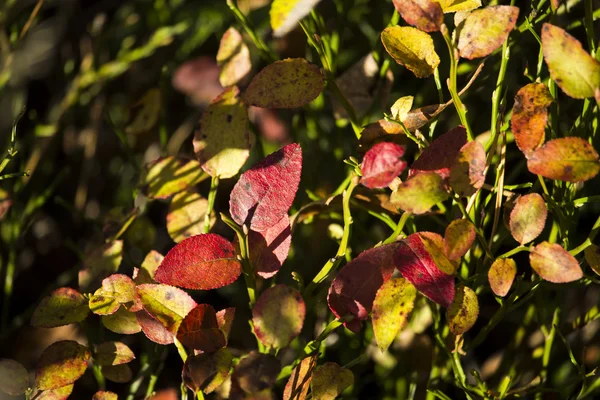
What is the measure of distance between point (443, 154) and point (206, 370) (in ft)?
0.78

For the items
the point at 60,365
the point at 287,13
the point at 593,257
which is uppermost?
the point at 287,13

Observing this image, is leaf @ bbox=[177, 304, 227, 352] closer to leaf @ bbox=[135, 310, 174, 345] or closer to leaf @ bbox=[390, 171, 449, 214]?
leaf @ bbox=[135, 310, 174, 345]

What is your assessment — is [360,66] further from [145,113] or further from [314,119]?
[145,113]

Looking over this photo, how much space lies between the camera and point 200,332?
50cm

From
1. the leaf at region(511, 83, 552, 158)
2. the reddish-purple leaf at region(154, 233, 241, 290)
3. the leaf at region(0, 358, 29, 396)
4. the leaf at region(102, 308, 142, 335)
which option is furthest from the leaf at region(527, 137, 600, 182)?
the leaf at region(0, 358, 29, 396)

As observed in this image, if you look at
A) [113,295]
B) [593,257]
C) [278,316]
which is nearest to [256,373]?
[278,316]

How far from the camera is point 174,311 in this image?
1.73ft

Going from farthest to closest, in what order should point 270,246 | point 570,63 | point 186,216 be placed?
1. point 186,216
2. point 270,246
3. point 570,63

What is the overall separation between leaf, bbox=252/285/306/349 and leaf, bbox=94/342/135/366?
155 mm

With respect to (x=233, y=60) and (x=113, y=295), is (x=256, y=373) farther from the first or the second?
(x=233, y=60)

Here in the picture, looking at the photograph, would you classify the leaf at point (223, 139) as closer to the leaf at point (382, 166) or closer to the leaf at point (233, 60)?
the leaf at point (233, 60)

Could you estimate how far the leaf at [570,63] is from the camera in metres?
0.44

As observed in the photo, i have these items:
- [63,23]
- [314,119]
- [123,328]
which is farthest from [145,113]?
[63,23]

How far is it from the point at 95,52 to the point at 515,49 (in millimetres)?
624
